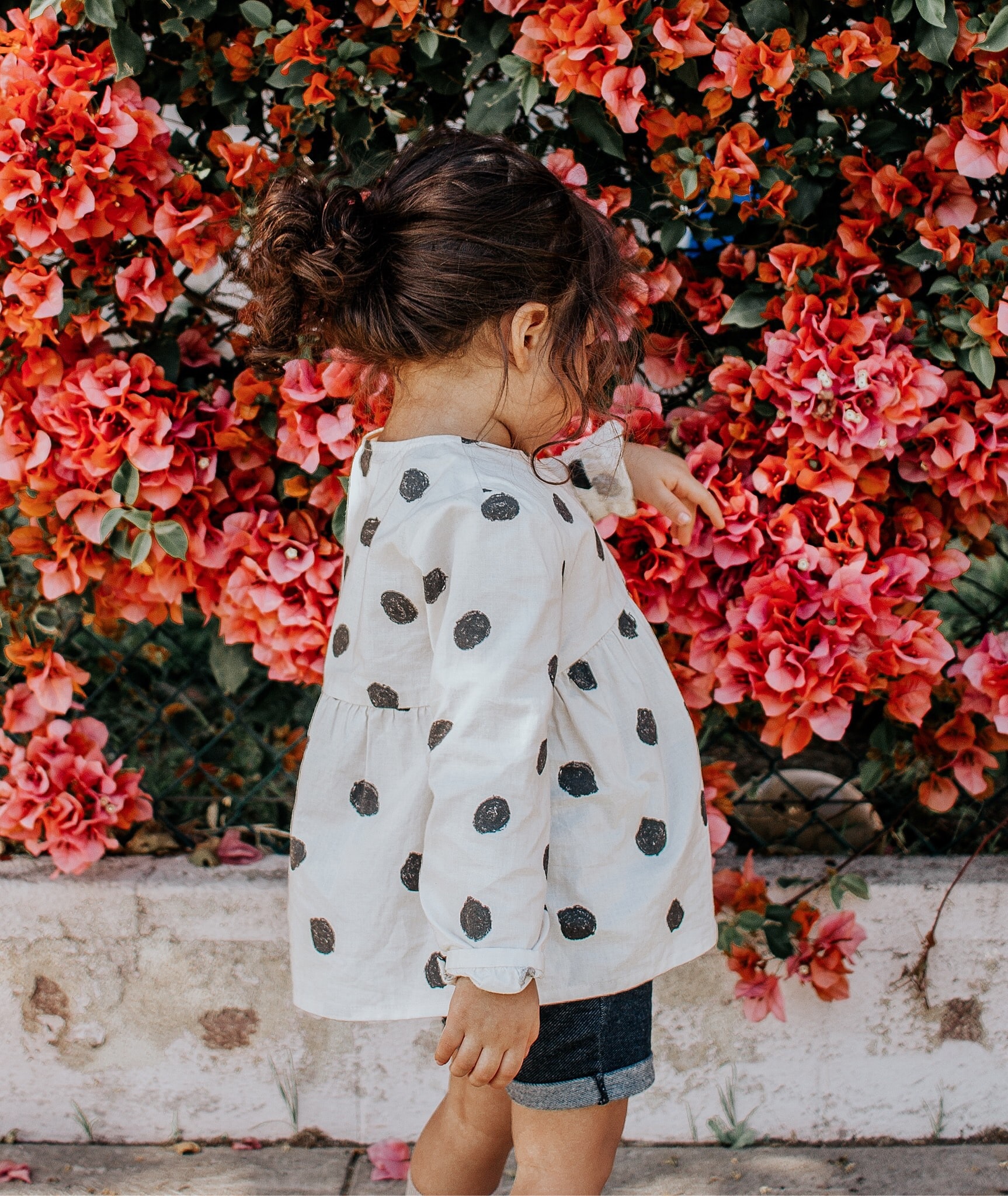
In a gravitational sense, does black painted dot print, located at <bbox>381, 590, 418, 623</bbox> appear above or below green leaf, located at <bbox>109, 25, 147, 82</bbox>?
below

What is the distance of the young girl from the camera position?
1.21 m

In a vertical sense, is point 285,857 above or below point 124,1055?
above

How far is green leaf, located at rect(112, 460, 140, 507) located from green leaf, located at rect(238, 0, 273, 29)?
2.17 ft

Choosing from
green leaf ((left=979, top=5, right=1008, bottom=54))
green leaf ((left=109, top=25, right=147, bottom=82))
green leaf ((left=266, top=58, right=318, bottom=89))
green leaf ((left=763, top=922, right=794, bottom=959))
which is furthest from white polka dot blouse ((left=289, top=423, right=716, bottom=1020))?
green leaf ((left=979, top=5, right=1008, bottom=54))

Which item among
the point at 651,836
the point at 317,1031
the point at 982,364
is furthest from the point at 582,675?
the point at 317,1031

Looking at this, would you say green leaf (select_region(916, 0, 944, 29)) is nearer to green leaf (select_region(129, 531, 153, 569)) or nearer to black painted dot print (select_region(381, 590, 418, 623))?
black painted dot print (select_region(381, 590, 418, 623))

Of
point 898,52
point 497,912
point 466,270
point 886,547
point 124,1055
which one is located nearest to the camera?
point 497,912

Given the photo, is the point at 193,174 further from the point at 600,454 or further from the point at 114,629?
the point at 114,629

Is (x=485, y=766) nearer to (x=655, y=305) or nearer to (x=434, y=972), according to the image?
(x=434, y=972)

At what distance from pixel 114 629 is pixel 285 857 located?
537mm

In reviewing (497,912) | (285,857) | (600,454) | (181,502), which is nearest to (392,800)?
(497,912)

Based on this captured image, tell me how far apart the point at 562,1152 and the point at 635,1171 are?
0.71 metres

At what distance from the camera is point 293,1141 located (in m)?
2.04

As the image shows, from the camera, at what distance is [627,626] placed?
142cm
